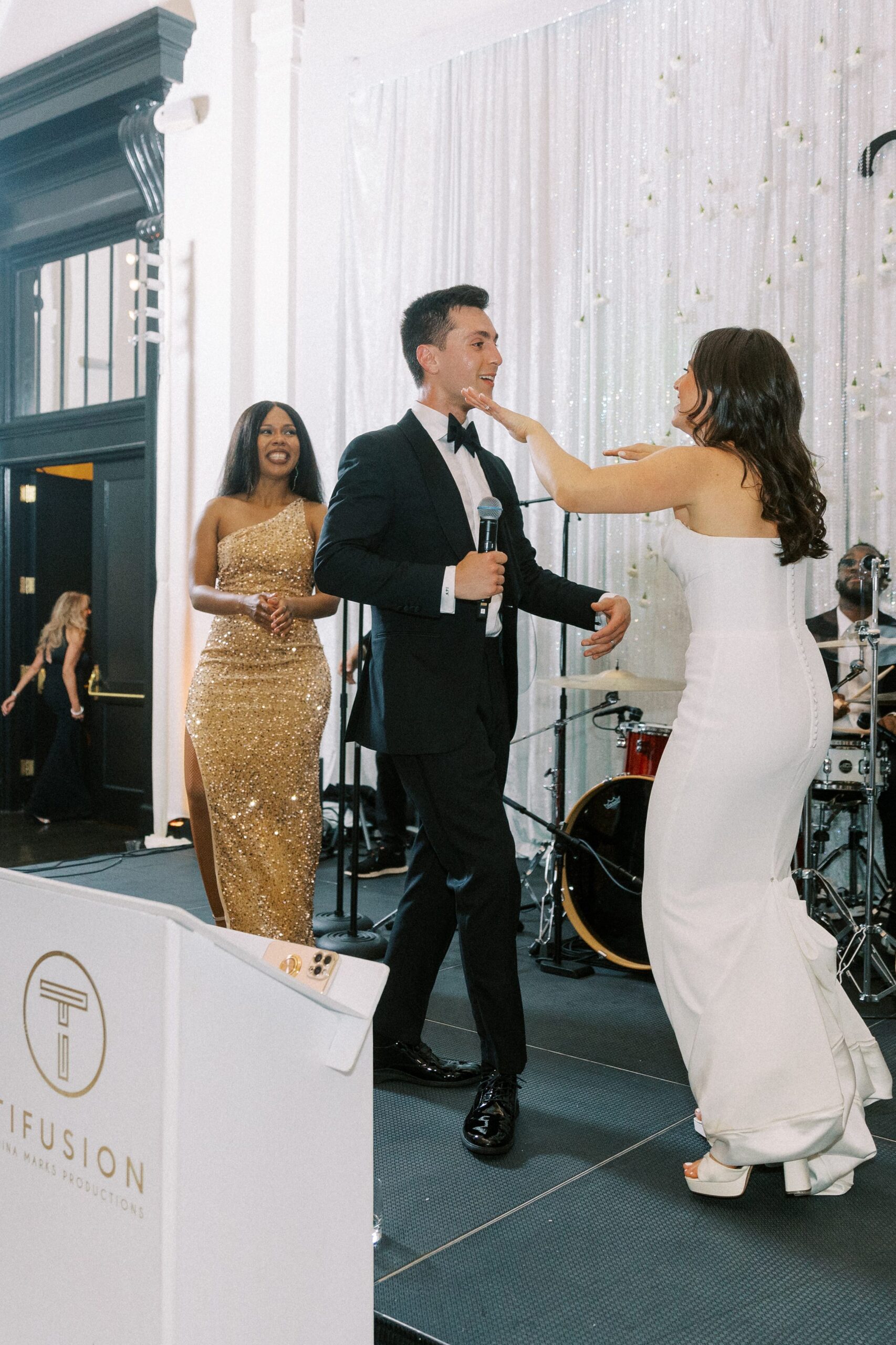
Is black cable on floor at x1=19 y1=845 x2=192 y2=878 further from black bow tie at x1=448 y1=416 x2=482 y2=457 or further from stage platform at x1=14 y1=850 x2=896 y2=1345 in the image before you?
black bow tie at x1=448 y1=416 x2=482 y2=457

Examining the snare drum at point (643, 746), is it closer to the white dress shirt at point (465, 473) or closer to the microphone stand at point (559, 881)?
the microphone stand at point (559, 881)

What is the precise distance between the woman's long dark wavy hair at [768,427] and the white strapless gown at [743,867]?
0.26ft

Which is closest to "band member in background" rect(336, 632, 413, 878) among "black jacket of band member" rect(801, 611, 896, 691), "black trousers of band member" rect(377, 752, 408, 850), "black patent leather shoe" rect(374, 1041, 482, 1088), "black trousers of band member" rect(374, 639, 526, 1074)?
"black trousers of band member" rect(377, 752, 408, 850)

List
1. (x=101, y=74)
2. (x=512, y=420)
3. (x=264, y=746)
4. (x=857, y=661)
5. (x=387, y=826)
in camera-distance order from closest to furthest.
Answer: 1. (x=512, y=420)
2. (x=264, y=746)
3. (x=857, y=661)
4. (x=387, y=826)
5. (x=101, y=74)

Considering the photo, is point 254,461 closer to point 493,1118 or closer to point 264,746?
point 264,746

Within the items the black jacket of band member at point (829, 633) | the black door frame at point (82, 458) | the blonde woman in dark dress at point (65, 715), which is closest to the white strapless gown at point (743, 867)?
the black jacket of band member at point (829, 633)

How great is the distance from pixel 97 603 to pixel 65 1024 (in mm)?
7066

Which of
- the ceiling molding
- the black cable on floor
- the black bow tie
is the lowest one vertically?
A: the black cable on floor

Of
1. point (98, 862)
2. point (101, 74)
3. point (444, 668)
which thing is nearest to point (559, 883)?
point (444, 668)

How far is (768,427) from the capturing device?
2365mm

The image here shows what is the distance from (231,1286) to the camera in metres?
1.19

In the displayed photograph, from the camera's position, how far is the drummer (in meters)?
4.13

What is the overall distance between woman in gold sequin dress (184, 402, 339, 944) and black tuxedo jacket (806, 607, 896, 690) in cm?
233

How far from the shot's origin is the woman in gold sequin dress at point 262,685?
3529 mm
